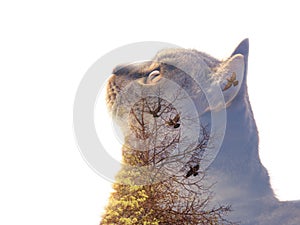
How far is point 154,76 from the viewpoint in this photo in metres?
4.65

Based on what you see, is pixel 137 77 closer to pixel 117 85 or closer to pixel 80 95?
pixel 117 85

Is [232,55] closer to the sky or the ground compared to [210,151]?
closer to the sky

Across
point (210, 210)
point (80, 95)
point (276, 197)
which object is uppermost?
point (80, 95)

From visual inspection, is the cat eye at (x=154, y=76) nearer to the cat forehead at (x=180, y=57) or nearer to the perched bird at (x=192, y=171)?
the cat forehead at (x=180, y=57)

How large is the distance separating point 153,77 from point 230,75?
65 centimetres

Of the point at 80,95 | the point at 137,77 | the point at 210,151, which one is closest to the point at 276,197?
the point at 210,151

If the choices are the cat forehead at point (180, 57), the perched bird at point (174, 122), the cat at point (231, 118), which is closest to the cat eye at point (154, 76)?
the cat at point (231, 118)

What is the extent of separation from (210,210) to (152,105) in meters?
0.84

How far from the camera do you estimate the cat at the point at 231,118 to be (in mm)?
4656

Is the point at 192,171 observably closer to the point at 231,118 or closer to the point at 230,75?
the point at 230,75

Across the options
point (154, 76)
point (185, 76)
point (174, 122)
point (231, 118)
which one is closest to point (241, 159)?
point (231, 118)

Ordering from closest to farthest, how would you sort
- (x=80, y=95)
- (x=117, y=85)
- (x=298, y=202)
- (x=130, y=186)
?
(x=130, y=186) < (x=80, y=95) < (x=117, y=85) < (x=298, y=202)

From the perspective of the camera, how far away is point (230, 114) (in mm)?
5145

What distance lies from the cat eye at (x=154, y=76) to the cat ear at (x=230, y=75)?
500mm
